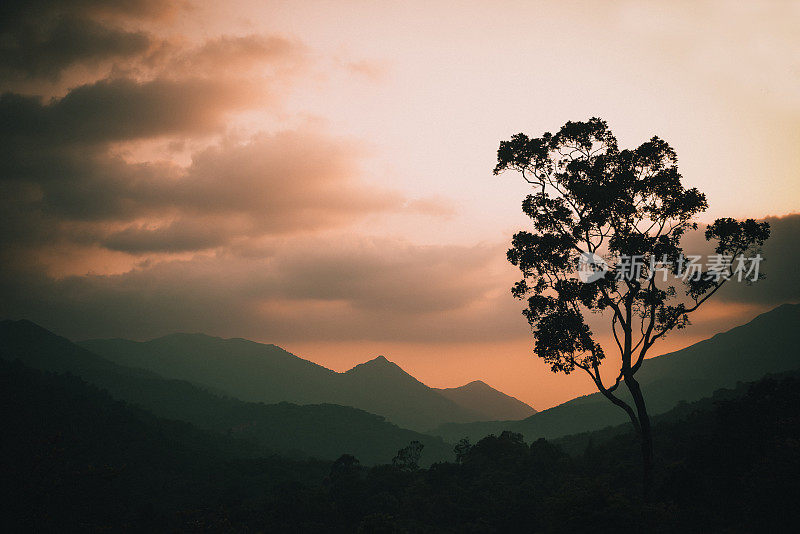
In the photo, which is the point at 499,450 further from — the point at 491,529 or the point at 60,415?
the point at 60,415

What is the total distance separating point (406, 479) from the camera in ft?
274

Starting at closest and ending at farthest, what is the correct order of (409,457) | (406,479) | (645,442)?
(645,442)
(406,479)
(409,457)

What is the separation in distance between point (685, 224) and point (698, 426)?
67.4 meters

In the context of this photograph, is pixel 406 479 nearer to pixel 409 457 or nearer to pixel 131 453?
pixel 409 457

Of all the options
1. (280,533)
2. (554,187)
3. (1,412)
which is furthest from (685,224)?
(1,412)

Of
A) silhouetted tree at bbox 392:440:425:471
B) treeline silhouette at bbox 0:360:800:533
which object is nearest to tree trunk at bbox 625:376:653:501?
treeline silhouette at bbox 0:360:800:533

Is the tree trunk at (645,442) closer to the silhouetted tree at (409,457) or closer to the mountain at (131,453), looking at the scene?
the mountain at (131,453)

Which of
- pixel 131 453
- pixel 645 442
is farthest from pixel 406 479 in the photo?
pixel 131 453

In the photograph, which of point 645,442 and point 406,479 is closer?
point 645,442

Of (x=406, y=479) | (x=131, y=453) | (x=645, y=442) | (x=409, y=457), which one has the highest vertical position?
(x=645, y=442)

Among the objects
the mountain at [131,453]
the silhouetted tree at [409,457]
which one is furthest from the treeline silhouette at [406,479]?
the silhouetted tree at [409,457]

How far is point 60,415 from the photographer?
13562 cm

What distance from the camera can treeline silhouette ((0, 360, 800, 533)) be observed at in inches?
855

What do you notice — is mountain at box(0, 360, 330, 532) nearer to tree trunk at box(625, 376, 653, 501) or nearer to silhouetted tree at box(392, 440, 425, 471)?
silhouetted tree at box(392, 440, 425, 471)
